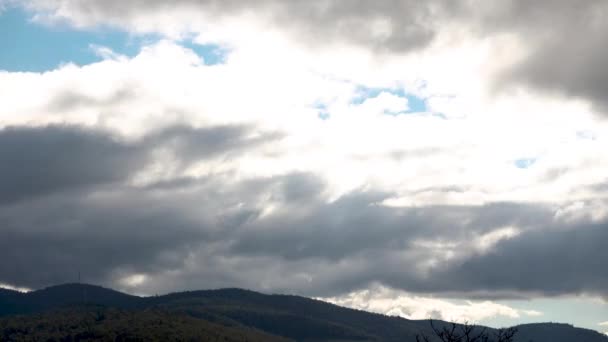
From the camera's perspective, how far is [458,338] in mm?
99312

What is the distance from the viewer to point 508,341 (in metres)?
102

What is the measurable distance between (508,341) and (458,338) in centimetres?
702
